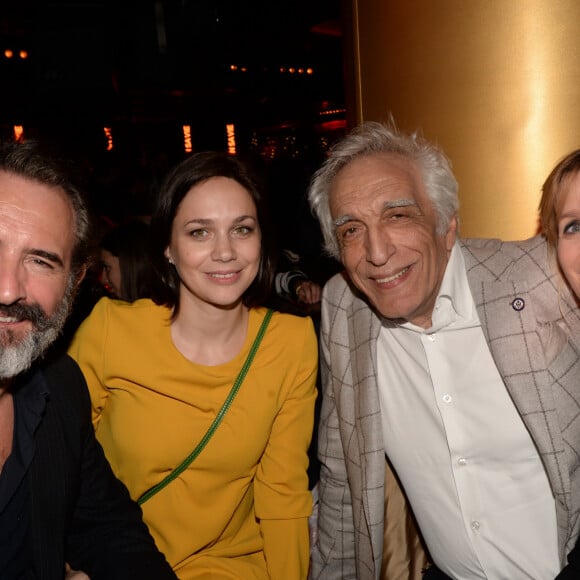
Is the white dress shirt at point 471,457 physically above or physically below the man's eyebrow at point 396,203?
below

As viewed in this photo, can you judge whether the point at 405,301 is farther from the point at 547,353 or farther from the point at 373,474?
the point at 373,474

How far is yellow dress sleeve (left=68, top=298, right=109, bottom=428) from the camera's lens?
2209 mm

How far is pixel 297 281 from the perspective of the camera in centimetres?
464

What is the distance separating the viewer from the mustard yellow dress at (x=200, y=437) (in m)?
2.21

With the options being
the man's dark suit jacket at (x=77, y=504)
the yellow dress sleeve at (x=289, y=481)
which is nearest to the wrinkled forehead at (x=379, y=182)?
the yellow dress sleeve at (x=289, y=481)

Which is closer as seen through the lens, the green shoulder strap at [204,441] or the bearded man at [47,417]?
the bearded man at [47,417]

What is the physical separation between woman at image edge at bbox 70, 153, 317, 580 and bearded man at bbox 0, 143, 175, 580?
0.15 metres

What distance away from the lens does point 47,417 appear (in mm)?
1923

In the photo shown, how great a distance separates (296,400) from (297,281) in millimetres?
2333

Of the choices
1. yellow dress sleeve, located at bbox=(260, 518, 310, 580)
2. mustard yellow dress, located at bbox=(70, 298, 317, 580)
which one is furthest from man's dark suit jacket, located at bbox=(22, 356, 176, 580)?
yellow dress sleeve, located at bbox=(260, 518, 310, 580)

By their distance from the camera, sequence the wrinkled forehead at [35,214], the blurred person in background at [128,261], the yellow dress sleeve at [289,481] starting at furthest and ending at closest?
the blurred person in background at [128,261], the yellow dress sleeve at [289,481], the wrinkled forehead at [35,214]

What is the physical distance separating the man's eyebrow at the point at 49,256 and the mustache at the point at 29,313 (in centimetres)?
15

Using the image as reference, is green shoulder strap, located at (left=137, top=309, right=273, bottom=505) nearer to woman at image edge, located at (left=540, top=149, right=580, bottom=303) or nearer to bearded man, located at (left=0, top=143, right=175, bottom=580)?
bearded man, located at (left=0, top=143, right=175, bottom=580)

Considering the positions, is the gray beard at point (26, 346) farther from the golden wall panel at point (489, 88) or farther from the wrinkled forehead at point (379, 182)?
the golden wall panel at point (489, 88)
